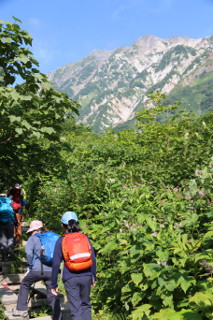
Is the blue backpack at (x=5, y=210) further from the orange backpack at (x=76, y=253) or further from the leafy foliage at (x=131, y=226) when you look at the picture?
the orange backpack at (x=76, y=253)

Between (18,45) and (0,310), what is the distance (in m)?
4.39

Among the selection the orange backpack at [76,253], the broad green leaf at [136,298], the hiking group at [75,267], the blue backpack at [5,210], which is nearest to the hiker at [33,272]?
the hiking group at [75,267]

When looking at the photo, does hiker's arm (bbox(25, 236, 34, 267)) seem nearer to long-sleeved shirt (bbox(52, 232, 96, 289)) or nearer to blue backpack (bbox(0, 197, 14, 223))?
long-sleeved shirt (bbox(52, 232, 96, 289))

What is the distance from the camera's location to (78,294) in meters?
4.81

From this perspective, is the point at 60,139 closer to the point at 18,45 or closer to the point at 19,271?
the point at 18,45

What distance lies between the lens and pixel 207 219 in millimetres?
5207

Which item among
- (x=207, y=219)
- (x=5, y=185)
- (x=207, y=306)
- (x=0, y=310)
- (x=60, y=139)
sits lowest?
(x=0, y=310)

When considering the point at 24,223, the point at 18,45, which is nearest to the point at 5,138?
the point at 18,45

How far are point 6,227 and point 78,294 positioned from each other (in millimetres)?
4755

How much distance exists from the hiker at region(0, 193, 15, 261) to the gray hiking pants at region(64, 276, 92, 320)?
457 centimetres

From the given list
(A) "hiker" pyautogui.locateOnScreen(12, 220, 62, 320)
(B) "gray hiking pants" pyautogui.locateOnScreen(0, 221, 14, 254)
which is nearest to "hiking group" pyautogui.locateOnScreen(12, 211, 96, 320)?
(A) "hiker" pyautogui.locateOnScreen(12, 220, 62, 320)

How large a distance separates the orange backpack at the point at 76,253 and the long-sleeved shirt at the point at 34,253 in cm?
131

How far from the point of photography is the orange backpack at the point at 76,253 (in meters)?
4.68

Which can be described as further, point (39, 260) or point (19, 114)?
point (39, 260)
